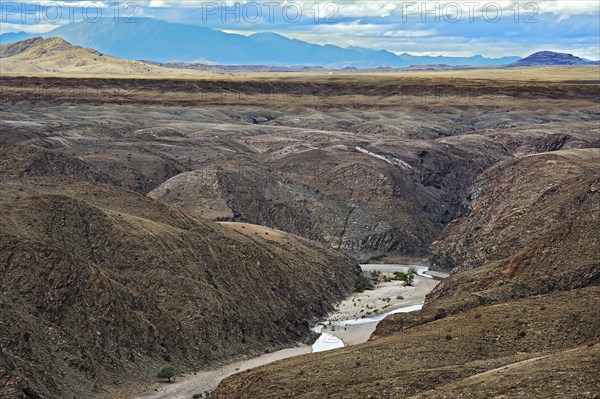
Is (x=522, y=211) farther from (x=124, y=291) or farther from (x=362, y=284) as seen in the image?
(x=124, y=291)

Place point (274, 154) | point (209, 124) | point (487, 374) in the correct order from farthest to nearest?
point (209, 124) → point (274, 154) → point (487, 374)

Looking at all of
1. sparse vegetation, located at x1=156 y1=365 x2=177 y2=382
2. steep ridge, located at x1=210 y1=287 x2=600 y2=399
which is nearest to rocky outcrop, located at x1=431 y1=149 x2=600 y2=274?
steep ridge, located at x1=210 y1=287 x2=600 y2=399

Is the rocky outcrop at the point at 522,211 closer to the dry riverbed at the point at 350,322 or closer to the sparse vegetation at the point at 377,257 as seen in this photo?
the dry riverbed at the point at 350,322

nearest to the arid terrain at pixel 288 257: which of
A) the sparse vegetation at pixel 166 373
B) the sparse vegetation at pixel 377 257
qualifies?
the sparse vegetation at pixel 377 257

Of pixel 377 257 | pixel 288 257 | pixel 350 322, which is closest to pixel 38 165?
pixel 288 257

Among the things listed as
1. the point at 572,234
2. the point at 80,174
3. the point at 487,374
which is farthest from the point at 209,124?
the point at 487,374

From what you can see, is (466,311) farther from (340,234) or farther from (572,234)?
(340,234)

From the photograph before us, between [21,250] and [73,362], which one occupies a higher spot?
[21,250]
